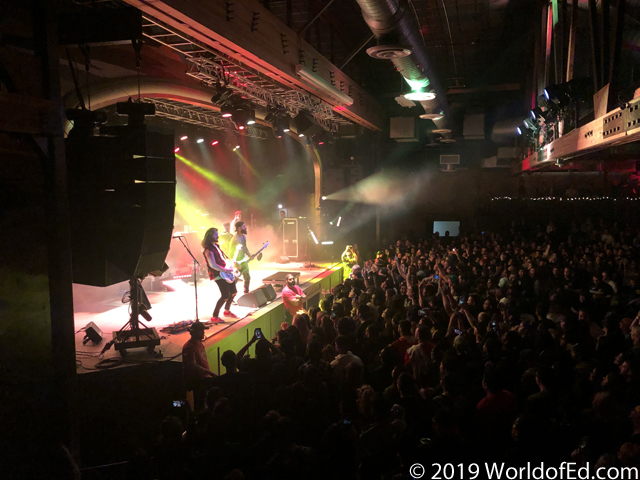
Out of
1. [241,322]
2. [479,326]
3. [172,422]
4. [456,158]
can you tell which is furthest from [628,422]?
[456,158]

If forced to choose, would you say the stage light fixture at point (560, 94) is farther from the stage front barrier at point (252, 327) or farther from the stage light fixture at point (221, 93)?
the stage front barrier at point (252, 327)

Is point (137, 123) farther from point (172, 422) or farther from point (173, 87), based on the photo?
point (173, 87)

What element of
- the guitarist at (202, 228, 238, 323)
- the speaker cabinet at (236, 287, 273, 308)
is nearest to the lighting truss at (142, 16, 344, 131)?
the guitarist at (202, 228, 238, 323)

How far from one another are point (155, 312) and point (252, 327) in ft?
6.08

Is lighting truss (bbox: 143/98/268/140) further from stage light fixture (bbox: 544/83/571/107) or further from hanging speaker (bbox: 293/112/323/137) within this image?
stage light fixture (bbox: 544/83/571/107)

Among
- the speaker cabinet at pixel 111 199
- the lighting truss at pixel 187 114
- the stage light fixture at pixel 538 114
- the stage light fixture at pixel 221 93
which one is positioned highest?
the lighting truss at pixel 187 114

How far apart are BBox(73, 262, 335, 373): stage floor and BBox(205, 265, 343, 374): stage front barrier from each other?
17 cm

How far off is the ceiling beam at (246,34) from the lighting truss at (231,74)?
26cm

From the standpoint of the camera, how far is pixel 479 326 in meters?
4.03

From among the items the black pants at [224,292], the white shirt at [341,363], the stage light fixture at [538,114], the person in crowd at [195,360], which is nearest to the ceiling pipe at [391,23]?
the stage light fixture at [538,114]

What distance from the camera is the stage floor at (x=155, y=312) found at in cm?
496

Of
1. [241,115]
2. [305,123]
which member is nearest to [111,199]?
[241,115]

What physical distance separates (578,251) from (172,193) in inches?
267

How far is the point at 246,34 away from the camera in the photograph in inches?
176
